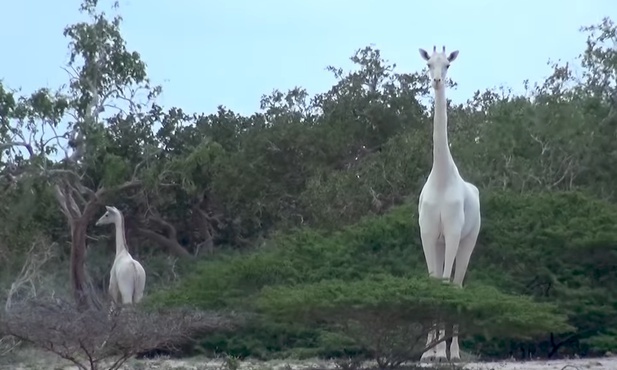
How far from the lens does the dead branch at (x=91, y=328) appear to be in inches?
547

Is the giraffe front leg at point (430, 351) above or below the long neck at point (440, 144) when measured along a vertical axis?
below

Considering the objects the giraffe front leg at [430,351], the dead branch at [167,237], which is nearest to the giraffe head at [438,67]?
the giraffe front leg at [430,351]

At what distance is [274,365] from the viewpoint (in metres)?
17.2

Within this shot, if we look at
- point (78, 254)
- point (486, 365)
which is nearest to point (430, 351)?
point (486, 365)

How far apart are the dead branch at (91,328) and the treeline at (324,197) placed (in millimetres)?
1499

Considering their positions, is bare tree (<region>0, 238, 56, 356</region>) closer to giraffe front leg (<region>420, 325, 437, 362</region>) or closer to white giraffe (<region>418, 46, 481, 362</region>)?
white giraffe (<region>418, 46, 481, 362</region>)

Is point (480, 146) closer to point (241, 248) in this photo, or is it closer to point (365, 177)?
point (365, 177)

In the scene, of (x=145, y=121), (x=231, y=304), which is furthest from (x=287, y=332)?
(x=145, y=121)

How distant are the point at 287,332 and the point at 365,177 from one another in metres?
13.5

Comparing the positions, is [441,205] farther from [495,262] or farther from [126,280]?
[126,280]

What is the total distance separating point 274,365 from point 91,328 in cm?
384

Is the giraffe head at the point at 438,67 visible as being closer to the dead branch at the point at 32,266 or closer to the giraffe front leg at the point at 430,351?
the giraffe front leg at the point at 430,351

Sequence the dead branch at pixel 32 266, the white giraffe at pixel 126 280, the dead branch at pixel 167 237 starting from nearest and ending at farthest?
the white giraffe at pixel 126 280 < the dead branch at pixel 32 266 < the dead branch at pixel 167 237

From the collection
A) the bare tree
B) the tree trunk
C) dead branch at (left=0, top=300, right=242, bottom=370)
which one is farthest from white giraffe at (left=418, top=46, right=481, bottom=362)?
the tree trunk
